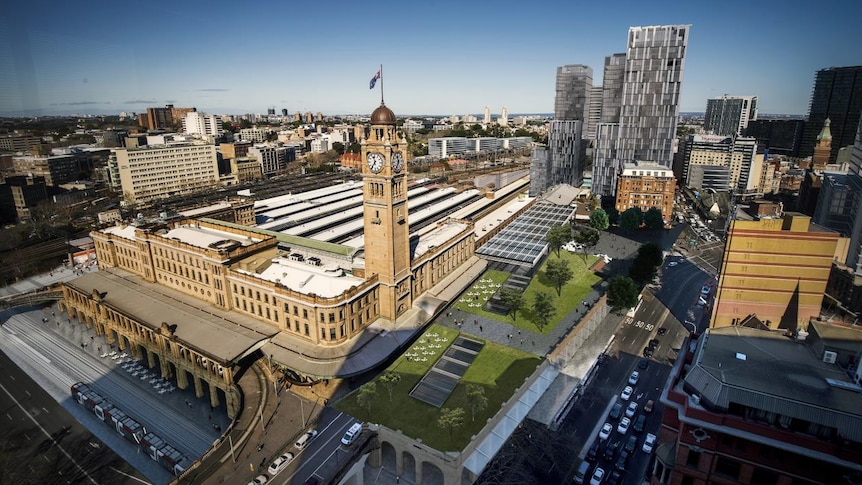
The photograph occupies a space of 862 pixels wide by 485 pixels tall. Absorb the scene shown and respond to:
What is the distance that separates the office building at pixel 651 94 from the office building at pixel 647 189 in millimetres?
11867

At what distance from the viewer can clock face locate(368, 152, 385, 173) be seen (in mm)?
63000

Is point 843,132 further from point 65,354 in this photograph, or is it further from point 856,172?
point 65,354

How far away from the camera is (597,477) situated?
4669 cm

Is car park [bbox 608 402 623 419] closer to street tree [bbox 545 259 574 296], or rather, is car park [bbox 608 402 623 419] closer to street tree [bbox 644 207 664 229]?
street tree [bbox 545 259 574 296]

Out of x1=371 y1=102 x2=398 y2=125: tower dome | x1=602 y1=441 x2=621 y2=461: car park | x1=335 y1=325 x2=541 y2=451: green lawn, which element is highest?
x1=371 y1=102 x2=398 y2=125: tower dome

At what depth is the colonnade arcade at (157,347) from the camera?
5814cm

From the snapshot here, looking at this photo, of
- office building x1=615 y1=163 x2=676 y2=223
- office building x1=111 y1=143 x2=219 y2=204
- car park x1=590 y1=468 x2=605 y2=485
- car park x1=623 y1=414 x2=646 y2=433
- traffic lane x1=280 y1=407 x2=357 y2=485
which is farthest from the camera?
office building x1=111 y1=143 x2=219 y2=204

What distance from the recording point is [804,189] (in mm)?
127375

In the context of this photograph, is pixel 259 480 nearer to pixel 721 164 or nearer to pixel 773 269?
pixel 773 269

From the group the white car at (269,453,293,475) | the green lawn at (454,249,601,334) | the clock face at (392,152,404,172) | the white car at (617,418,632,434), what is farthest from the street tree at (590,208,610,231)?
the white car at (269,453,293,475)

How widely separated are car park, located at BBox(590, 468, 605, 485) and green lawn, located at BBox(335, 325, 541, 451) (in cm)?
1200

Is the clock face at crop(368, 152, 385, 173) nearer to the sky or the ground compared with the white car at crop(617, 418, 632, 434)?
nearer to the sky

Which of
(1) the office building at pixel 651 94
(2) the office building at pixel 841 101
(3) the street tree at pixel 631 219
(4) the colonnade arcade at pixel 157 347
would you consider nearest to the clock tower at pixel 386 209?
(4) the colonnade arcade at pixel 157 347

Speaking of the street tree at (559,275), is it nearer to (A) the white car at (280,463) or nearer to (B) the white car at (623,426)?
(B) the white car at (623,426)
